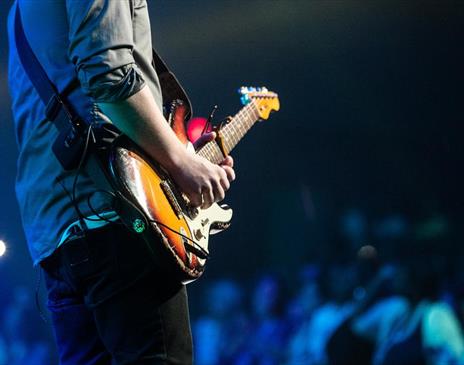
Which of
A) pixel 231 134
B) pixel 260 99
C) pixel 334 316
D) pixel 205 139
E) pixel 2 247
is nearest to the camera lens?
pixel 205 139

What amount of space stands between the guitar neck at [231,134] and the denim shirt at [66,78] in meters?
0.31

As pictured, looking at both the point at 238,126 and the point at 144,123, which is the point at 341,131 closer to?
the point at 238,126

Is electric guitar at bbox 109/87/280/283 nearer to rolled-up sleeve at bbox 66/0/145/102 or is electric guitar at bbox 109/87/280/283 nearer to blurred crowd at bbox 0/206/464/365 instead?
rolled-up sleeve at bbox 66/0/145/102

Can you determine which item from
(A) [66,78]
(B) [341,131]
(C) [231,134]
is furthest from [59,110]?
(B) [341,131]

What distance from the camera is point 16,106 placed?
1.05 m

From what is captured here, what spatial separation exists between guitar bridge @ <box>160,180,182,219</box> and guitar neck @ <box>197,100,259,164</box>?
30 centimetres

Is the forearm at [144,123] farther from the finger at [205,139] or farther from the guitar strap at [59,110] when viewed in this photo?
the finger at [205,139]

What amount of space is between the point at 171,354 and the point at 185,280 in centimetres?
Result: 13

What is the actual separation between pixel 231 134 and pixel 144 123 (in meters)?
0.61

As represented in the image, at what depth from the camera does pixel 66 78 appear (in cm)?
94

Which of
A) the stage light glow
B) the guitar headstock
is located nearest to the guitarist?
the guitar headstock

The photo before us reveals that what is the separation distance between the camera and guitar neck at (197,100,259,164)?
1.32m

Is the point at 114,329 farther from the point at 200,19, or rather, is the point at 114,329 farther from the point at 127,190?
the point at 200,19

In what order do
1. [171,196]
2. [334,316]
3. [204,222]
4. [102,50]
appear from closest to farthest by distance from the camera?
[102,50]
[171,196]
[204,222]
[334,316]
